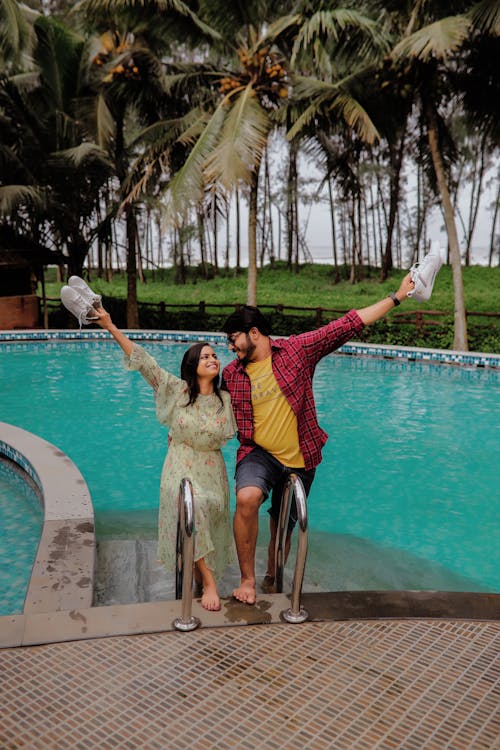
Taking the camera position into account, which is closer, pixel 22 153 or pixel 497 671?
pixel 497 671

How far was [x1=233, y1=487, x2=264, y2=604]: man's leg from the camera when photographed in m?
2.80

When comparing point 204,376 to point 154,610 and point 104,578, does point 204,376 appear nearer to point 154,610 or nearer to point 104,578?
point 154,610

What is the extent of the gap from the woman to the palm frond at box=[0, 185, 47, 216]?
504 inches

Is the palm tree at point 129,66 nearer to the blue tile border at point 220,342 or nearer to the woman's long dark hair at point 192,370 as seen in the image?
the blue tile border at point 220,342

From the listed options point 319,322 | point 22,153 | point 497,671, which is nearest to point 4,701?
point 497,671

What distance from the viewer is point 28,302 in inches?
653

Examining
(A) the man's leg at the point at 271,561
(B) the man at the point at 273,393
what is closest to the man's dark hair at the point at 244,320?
(B) the man at the point at 273,393

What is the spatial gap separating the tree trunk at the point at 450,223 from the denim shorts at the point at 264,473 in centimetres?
1028

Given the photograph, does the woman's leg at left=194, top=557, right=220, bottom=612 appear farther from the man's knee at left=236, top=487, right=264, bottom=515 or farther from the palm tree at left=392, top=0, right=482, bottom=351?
the palm tree at left=392, top=0, right=482, bottom=351

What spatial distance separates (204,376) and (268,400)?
32 centimetres

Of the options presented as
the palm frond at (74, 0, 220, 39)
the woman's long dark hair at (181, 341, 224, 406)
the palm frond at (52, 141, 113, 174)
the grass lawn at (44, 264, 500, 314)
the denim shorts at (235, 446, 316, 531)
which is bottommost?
the denim shorts at (235, 446, 316, 531)

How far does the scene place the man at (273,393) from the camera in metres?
2.99

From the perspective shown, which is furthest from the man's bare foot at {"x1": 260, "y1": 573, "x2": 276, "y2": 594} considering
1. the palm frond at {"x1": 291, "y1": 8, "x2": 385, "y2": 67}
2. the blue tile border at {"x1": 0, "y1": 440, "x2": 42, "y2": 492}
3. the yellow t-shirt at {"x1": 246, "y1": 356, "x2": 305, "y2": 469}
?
the palm frond at {"x1": 291, "y1": 8, "x2": 385, "y2": 67}

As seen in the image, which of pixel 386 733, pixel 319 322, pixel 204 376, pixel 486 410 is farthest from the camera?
pixel 319 322
